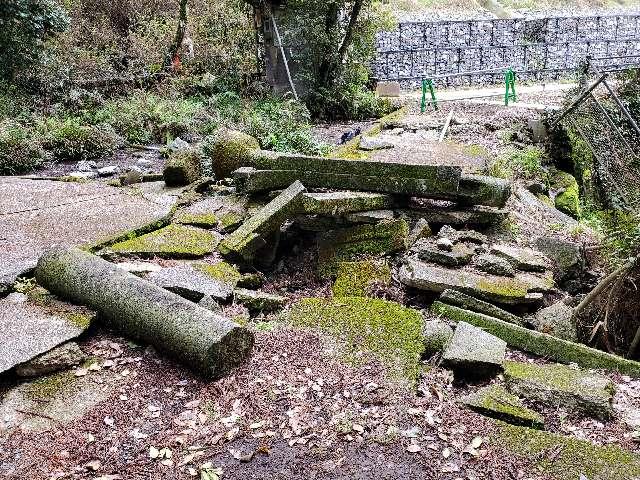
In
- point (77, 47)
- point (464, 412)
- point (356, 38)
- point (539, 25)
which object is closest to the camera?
point (464, 412)

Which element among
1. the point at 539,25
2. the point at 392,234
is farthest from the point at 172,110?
the point at 539,25

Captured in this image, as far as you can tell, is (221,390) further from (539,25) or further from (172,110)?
(539,25)

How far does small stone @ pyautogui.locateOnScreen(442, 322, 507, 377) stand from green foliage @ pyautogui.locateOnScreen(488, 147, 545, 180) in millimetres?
4646

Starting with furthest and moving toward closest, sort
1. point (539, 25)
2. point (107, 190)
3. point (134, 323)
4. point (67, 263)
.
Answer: point (539, 25), point (107, 190), point (67, 263), point (134, 323)

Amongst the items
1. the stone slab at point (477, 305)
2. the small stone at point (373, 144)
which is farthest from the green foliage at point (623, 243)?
the small stone at point (373, 144)

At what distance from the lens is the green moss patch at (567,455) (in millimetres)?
3094

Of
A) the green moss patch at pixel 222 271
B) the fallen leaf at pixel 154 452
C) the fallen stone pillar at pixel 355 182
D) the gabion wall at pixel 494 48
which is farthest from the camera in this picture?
the gabion wall at pixel 494 48

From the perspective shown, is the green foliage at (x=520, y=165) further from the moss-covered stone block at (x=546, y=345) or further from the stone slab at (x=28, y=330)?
the stone slab at (x=28, y=330)

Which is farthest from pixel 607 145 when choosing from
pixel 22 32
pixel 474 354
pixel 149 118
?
pixel 22 32

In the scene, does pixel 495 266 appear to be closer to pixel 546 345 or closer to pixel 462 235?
pixel 462 235

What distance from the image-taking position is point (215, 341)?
378 centimetres

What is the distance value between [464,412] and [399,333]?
925 millimetres

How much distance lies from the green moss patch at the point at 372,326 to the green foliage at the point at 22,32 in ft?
39.1

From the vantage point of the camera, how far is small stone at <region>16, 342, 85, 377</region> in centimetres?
388
